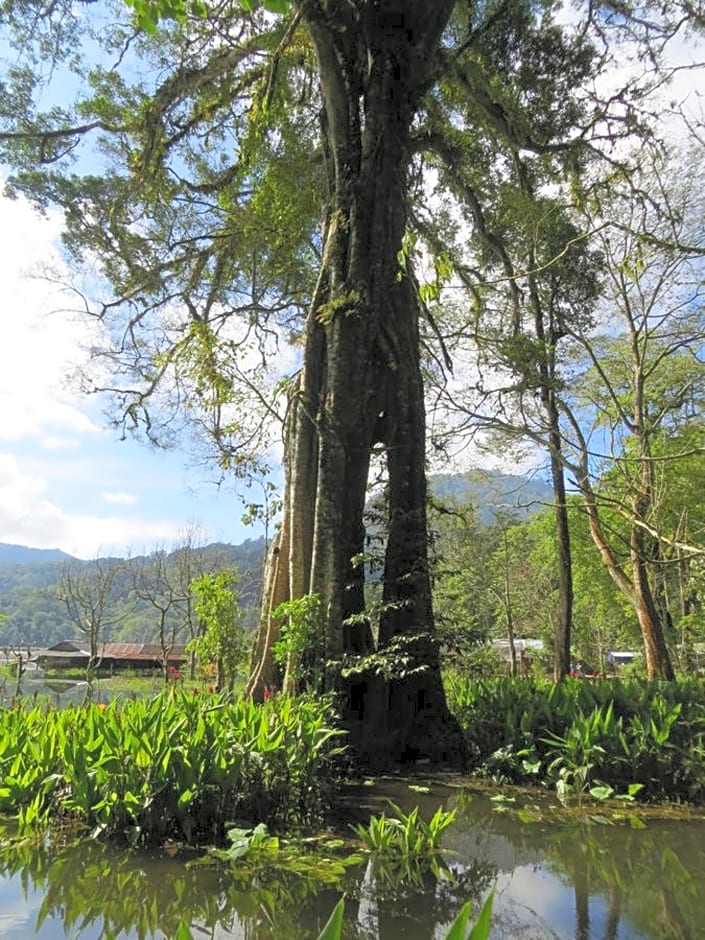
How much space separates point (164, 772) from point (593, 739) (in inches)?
114

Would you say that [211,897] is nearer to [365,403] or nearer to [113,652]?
[365,403]

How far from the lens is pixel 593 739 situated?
15.0ft

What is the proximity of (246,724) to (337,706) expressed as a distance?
155 centimetres

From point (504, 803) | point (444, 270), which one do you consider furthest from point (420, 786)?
point (444, 270)

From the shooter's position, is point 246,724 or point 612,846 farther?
point 246,724

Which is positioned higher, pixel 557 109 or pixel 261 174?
pixel 557 109

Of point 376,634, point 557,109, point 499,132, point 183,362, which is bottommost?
point 376,634

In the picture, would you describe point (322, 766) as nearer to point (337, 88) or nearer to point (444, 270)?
point (444, 270)

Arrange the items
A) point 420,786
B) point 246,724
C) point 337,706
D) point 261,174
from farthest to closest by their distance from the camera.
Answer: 1. point 261,174
2. point 337,706
3. point 420,786
4. point 246,724

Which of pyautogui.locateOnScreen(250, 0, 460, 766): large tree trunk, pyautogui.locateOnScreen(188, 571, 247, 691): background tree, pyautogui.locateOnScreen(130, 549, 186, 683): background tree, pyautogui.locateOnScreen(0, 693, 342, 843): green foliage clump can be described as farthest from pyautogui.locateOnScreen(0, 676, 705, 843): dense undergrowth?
pyautogui.locateOnScreen(130, 549, 186, 683): background tree

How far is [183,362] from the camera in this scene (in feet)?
26.3

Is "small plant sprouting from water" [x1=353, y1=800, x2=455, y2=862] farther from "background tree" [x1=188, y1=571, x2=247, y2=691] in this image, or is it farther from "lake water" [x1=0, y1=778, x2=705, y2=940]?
"background tree" [x1=188, y1=571, x2=247, y2=691]

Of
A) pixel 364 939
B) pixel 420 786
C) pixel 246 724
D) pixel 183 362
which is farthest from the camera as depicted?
pixel 183 362

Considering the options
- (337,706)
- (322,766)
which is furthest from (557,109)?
(322,766)
